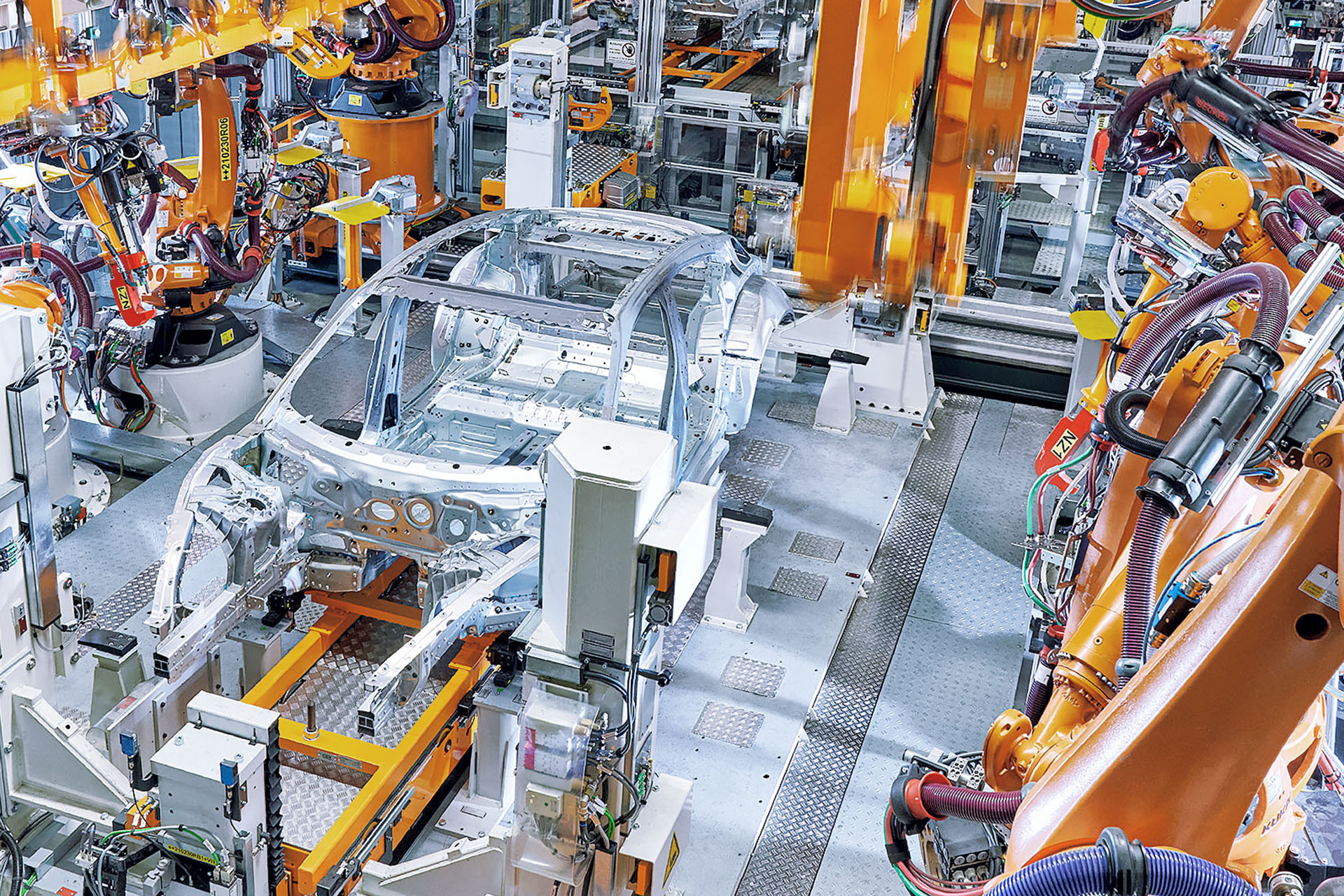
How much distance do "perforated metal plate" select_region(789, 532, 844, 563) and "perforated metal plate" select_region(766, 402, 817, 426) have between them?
1.43 meters

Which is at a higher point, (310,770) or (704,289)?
(704,289)

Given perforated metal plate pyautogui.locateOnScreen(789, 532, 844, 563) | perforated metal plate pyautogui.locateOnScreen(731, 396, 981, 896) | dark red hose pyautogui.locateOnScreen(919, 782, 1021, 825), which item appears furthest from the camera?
perforated metal plate pyautogui.locateOnScreen(789, 532, 844, 563)

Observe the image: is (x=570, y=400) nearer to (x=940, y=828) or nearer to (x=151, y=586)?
(x=151, y=586)

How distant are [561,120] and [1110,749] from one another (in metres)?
6.82

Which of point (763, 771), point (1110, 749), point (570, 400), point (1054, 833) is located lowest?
point (763, 771)

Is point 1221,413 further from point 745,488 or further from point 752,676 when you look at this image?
point 745,488

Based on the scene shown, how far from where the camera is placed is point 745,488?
827 centimetres

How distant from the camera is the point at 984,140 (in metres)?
4.48

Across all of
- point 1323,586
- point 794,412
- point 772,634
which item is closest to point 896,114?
point 1323,586

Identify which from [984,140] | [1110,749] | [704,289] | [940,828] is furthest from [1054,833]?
[704,289]

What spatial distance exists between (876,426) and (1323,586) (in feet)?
21.5

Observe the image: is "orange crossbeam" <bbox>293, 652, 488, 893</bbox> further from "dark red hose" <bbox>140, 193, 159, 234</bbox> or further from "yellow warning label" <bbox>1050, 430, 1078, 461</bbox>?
"dark red hose" <bbox>140, 193, 159, 234</bbox>

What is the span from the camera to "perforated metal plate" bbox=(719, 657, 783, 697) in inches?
257

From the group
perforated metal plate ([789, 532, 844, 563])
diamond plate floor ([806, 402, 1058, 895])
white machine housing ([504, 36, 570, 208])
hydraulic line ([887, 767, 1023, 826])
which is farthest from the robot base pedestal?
hydraulic line ([887, 767, 1023, 826])
